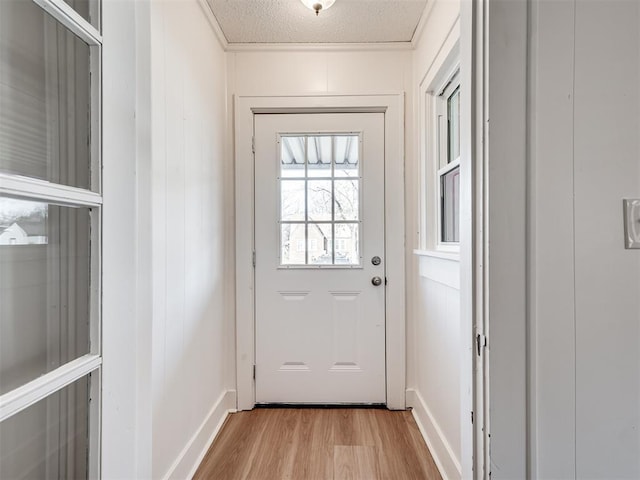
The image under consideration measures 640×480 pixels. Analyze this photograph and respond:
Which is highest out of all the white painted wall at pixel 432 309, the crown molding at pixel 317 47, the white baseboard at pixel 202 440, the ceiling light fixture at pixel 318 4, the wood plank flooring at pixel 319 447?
the crown molding at pixel 317 47

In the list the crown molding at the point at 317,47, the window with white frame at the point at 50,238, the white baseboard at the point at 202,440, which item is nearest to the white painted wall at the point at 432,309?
the crown molding at the point at 317,47

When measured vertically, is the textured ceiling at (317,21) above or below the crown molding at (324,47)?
above

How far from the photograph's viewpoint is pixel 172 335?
137 centimetres

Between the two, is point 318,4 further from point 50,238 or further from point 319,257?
point 50,238

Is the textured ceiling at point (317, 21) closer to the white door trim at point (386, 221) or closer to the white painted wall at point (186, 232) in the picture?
the white painted wall at point (186, 232)

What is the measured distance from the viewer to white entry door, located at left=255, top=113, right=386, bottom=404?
2100mm

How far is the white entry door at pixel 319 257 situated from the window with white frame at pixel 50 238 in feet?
4.57

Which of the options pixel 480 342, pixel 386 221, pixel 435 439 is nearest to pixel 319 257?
pixel 386 221

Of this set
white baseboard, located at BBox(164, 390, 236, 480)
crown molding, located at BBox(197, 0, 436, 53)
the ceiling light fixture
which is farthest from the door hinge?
crown molding, located at BBox(197, 0, 436, 53)

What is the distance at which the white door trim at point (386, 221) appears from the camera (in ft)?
6.75
